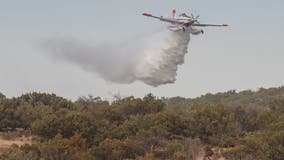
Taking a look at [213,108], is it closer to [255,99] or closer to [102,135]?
[102,135]

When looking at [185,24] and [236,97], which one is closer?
[185,24]

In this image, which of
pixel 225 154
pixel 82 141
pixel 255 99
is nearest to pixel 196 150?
pixel 225 154

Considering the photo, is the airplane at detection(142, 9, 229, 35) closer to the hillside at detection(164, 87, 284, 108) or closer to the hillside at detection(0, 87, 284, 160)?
the hillside at detection(0, 87, 284, 160)

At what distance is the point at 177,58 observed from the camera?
189 feet

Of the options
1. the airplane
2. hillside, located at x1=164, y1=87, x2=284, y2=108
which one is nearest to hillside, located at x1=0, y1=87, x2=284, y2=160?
the airplane

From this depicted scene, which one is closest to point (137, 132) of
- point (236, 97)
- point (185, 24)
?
point (185, 24)

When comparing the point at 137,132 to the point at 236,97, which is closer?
the point at 137,132

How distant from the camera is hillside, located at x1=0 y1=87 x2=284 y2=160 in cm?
3972

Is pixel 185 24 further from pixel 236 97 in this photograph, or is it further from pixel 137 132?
pixel 236 97

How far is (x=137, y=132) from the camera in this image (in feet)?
167

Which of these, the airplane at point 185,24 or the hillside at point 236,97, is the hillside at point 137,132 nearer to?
the airplane at point 185,24

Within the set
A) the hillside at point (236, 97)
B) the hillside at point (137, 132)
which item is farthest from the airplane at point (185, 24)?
the hillside at point (236, 97)

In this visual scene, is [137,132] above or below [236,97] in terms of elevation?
below

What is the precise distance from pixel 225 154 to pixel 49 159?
42.6ft
